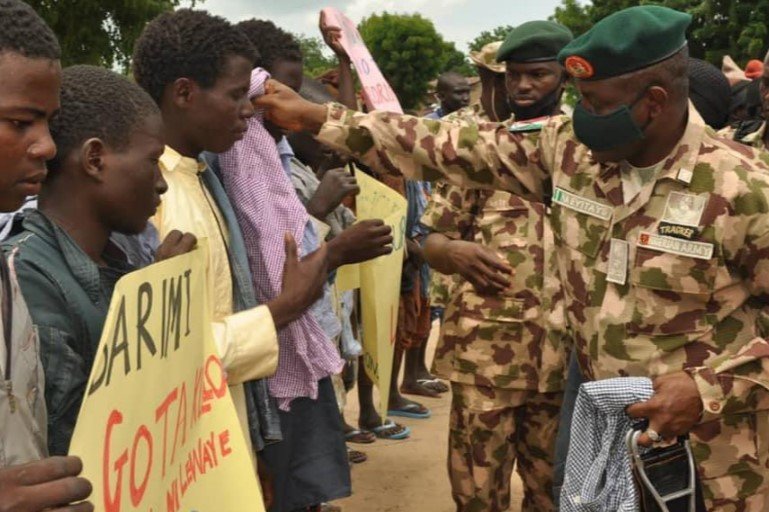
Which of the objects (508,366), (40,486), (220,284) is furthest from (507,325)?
(40,486)

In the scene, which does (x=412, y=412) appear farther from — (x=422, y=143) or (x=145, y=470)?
(x=145, y=470)

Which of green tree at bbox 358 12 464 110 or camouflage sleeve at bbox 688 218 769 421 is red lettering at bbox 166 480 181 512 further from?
green tree at bbox 358 12 464 110

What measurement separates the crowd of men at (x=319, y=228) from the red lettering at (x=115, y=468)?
0.41ft

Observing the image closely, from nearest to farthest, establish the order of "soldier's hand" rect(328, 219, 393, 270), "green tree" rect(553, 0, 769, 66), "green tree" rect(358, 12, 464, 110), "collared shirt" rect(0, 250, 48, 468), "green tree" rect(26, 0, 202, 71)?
1. "collared shirt" rect(0, 250, 48, 468)
2. "soldier's hand" rect(328, 219, 393, 270)
3. "green tree" rect(26, 0, 202, 71)
4. "green tree" rect(358, 12, 464, 110)
5. "green tree" rect(553, 0, 769, 66)

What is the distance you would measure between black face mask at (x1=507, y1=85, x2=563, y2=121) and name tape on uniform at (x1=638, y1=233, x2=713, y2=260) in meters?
1.34

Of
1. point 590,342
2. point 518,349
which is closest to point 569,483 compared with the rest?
point 590,342

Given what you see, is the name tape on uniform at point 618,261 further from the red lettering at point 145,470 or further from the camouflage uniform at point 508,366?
the red lettering at point 145,470

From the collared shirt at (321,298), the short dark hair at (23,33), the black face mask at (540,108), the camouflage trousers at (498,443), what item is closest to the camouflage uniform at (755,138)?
the black face mask at (540,108)

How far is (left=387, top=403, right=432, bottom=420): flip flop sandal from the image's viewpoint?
6.61 metres

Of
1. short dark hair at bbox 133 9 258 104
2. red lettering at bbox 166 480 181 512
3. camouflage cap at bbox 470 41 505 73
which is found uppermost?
camouflage cap at bbox 470 41 505 73

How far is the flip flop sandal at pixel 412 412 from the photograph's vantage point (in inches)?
260

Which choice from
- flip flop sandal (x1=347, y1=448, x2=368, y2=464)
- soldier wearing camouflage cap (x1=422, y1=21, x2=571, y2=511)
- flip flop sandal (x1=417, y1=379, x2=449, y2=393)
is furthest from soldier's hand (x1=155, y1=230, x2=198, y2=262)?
flip flop sandal (x1=417, y1=379, x2=449, y2=393)

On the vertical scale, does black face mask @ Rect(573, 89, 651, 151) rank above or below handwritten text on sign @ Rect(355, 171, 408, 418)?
above

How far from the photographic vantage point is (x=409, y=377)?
7.28m
